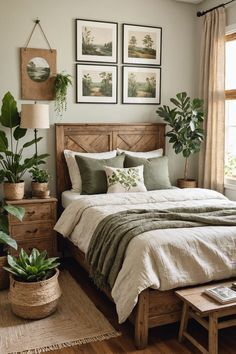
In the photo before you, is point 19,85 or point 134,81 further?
point 134,81

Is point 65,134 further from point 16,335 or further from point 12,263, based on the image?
point 16,335

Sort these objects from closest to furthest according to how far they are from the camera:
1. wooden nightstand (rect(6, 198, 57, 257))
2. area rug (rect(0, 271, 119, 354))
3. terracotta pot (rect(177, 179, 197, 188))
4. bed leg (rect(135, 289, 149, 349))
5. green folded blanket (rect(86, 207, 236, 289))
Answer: bed leg (rect(135, 289, 149, 349)) → area rug (rect(0, 271, 119, 354)) → green folded blanket (rect(86, 207, 236, 289)) → wooden nightstand (rect(6, 198, 57, 257)) → terracotta pot (rect(177, 179, 197, 188))

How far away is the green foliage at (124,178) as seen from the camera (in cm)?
415

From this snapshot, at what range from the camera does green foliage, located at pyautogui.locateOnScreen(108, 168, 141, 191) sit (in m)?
4.15

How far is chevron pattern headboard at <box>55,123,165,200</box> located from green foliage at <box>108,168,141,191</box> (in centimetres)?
60

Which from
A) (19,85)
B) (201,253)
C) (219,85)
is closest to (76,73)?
(19,85)

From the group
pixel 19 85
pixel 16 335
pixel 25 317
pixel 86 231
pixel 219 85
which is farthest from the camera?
pixel 219 85

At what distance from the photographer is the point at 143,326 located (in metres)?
2.63

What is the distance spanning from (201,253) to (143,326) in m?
0.63

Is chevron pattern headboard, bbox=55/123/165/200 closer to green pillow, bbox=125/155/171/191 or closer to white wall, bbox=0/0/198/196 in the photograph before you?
white wall, bbox=0/0/198/196

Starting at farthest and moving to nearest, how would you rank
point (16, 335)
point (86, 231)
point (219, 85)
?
point (219, 85) → point (86, 231) → point (16, 335)

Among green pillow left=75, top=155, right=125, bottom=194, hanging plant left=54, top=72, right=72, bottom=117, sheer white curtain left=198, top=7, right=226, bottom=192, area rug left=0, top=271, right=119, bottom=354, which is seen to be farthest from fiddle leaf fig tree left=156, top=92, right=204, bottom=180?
area rug left=0, top=271, right=119, bottom=354

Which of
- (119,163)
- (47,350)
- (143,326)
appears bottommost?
(47,350)

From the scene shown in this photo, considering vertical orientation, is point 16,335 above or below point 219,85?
below
